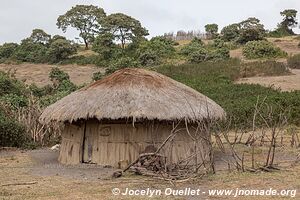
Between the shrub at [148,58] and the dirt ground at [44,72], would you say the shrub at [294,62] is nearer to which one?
the shrub at [148,58]

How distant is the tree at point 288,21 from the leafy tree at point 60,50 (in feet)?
78.4

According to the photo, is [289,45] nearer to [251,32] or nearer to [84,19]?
[251,32]

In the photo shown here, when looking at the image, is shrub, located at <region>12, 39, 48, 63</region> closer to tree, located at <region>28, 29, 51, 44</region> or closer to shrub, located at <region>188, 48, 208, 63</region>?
tree, located at <region>28, 29, 51, 44</region>

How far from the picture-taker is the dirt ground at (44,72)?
36.4 meters

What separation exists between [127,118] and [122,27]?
34.2 m

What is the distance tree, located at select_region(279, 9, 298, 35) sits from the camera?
54531 mm

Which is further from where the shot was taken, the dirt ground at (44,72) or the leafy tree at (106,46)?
A: the leafy tree at (106,46)

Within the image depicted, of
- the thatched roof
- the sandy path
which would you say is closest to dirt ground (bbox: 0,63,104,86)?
the sandy path

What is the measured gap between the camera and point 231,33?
1886 inches

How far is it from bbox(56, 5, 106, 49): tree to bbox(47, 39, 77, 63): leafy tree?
19.3 ft

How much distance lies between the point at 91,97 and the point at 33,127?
235 inches

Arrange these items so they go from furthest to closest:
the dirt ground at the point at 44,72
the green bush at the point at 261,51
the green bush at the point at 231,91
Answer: the green bush at the point at 261,51 < the dirt ground at the point at 44,72 < the green bush at the point at 231,91

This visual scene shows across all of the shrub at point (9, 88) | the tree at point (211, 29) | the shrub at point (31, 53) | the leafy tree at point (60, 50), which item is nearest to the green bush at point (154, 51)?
the leafy tree at point (60, 50)

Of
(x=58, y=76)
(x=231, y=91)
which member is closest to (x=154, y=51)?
(x=58, y=76)
